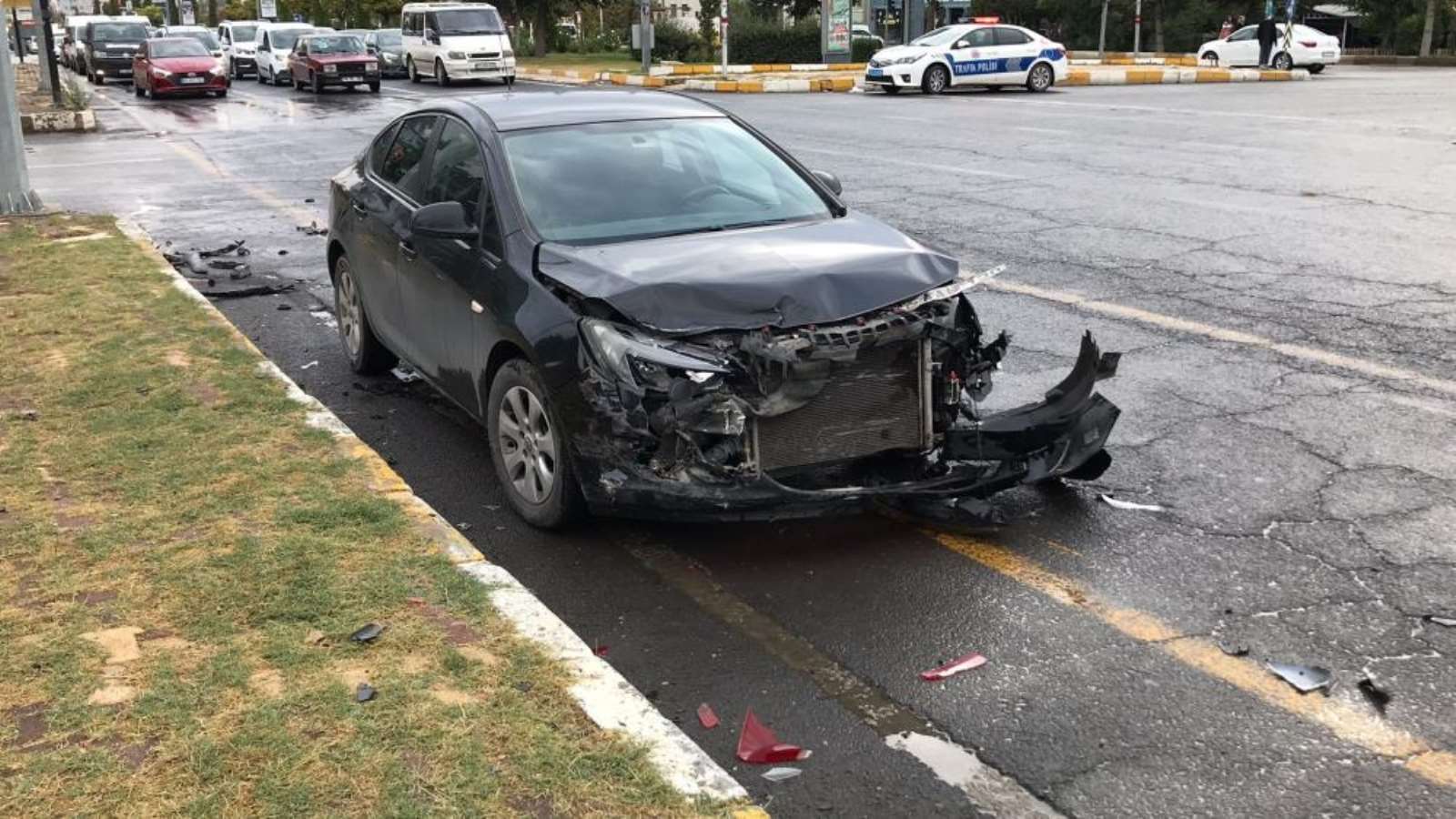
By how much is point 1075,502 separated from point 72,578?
3.73 metres

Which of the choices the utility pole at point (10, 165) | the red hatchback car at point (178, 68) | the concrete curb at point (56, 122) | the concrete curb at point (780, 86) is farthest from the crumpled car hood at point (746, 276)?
the red hatchback car at point (178, 68)

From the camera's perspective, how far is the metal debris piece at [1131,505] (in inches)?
209

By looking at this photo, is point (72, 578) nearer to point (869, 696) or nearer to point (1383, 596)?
point (869, 696)

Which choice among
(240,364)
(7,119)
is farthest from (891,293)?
(7,119)

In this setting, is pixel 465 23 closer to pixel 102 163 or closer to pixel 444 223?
pixel 102 163

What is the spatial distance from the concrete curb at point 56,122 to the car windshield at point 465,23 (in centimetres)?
1482

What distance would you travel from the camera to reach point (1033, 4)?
68562 mm

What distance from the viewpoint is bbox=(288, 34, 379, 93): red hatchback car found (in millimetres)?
34156

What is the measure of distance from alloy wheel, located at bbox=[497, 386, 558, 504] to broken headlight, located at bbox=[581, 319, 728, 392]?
476mm

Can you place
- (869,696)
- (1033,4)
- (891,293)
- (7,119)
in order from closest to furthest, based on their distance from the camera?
(869,696) → (891,293) → (7,119) → (1033,4)

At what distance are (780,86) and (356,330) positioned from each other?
26.7m

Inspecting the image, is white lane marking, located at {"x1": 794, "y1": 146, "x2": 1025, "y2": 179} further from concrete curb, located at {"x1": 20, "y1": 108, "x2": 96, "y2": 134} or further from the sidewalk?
concrete curb, located at {"x1": 20, "y1": 108, "x2": 96, "y2": 134}

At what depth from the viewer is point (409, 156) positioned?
6.78 meters

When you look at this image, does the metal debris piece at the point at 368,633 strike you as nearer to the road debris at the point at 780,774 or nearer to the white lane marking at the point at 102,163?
the road debris at the point at 780,774
